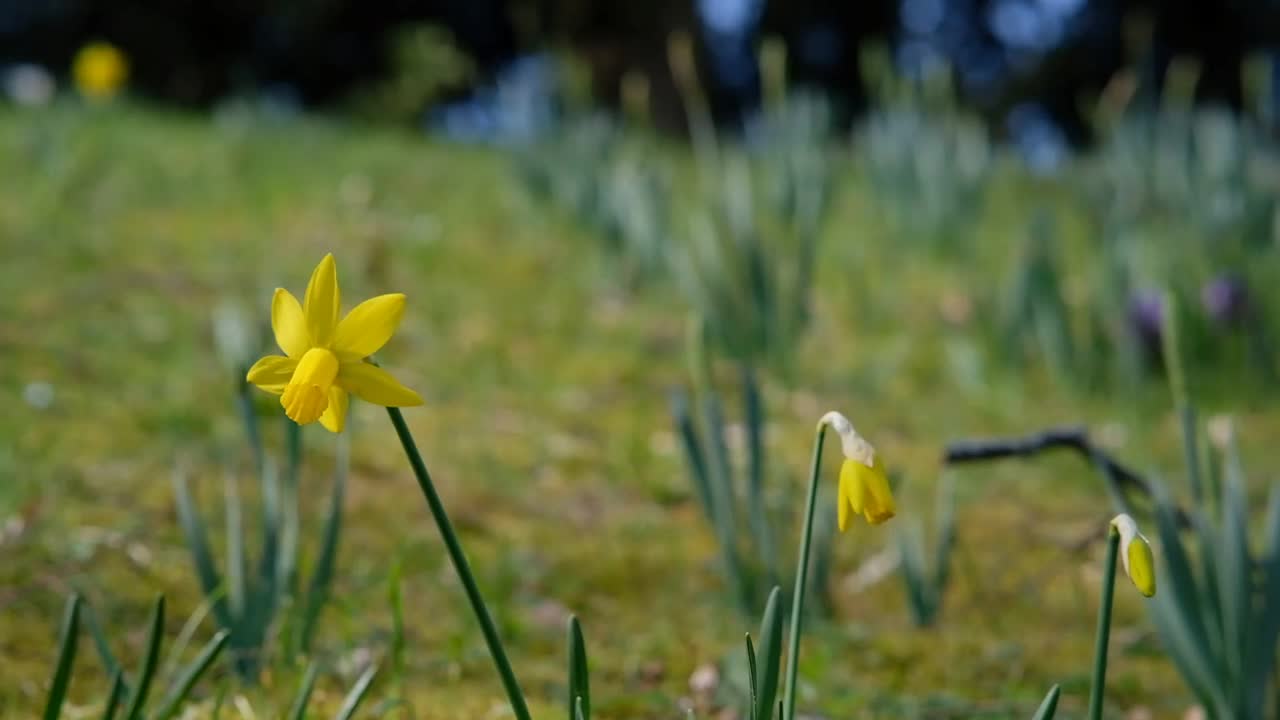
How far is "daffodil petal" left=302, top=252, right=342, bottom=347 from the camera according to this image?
722 mm

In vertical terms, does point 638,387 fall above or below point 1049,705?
above

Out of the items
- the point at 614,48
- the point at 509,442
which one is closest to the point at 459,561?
the point at 509,442

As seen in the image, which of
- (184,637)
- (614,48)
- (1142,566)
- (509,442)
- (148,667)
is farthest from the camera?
(614,48)

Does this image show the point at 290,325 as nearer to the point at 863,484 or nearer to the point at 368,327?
the point at 368,327

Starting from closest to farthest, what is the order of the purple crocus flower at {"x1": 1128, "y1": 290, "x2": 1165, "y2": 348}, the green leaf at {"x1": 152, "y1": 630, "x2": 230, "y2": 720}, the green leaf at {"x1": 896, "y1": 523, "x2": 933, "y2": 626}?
the green leaf at {"x1": 152, "y1": 630, "x2": 230, "y2": 720} < the green leaf at {"x1": 896, "y1": 523, "x2": 933, "y2": 626} < the purple crocus flower at {"x1": 1128, "y1": 290, "x2": 1165, "y2": 348}

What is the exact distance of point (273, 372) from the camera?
0.75m

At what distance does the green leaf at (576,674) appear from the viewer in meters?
0.77

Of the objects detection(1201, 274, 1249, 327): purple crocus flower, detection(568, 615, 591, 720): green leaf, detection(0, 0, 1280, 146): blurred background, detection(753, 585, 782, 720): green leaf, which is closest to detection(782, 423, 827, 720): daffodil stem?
detection(753, 585, 782, 720): green leaf

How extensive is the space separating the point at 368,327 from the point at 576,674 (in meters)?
0.25

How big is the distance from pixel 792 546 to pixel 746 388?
17.7 inches

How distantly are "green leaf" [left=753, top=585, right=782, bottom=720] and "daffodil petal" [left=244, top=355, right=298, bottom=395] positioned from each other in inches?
12.7

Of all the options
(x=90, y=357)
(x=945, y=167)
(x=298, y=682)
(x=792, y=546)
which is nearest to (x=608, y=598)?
(x=792, y=546)

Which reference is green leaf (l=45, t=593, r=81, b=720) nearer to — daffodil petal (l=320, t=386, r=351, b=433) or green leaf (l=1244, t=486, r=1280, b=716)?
daffodil petal (l=320, t=386, r=351, b=433)

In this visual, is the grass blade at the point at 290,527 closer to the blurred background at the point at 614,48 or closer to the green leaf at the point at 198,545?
the green leaf at the point at 198,545
